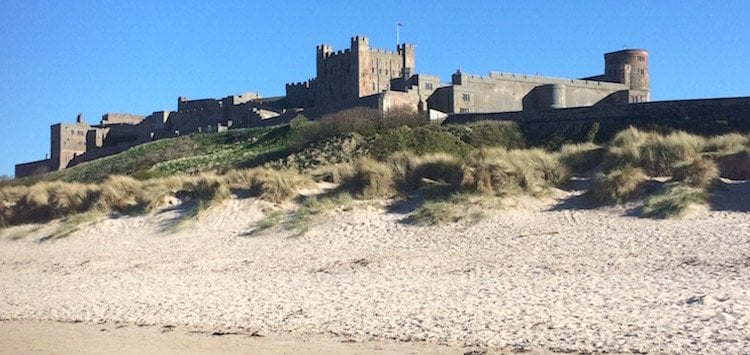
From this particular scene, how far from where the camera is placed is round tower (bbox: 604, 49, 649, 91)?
167 feet

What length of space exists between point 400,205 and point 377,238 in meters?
1.79

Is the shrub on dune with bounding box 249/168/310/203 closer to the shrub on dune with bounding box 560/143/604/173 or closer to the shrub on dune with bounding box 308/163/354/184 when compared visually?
the shrub on dune with bounding box 308/163/354/184

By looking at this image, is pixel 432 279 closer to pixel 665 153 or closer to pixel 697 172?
pixel 697 172

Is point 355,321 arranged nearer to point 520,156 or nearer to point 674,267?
point 674,267

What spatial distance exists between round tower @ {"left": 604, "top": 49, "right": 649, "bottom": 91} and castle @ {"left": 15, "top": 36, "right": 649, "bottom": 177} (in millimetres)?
62

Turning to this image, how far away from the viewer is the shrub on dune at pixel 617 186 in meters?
13.4

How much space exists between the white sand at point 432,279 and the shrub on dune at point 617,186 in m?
0.39

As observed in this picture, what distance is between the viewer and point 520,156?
1598cm

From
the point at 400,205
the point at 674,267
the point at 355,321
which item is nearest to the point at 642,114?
the point at 400,205

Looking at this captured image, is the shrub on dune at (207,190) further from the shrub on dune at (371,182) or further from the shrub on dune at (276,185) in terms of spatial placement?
the shrub on dune at (371,182)

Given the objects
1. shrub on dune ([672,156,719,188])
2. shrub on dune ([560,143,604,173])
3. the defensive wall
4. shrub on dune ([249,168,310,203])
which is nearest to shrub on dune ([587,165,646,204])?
shrub on dune ([672,156,719,188])

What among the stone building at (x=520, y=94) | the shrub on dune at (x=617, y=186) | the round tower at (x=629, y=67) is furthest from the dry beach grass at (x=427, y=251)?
the round tower at (x=629, y=67)

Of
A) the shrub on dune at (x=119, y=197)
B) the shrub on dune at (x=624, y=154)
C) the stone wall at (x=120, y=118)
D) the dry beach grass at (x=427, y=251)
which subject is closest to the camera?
the dry beach grass at (x=427, y=251)

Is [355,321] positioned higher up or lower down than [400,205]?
lower down
